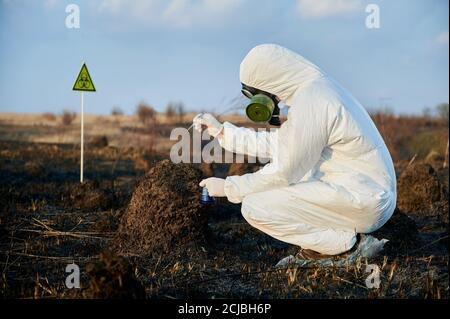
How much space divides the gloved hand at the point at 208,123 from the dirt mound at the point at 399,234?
213 cm

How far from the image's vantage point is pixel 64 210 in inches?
328

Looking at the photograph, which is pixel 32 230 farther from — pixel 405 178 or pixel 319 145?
pixel 405 178

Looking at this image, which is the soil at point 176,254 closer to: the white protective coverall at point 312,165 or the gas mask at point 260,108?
the white protective coverall at point 312,165

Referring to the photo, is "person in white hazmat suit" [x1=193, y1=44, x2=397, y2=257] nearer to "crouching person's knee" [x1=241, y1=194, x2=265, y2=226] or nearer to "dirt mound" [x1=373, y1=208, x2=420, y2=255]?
"crouching person's knee" [x1=241, y1=194, x2=265, y2=226]

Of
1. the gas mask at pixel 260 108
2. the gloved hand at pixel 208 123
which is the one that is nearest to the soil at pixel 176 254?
the gloved hand at pixel 208 123

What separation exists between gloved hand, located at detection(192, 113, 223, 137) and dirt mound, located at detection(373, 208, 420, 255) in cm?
213

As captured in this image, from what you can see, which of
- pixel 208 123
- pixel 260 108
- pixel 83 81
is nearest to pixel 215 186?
pixel 208 123

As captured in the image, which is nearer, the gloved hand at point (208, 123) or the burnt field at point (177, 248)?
the burnt field at point (177, 248)

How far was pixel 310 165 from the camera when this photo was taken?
491 cm

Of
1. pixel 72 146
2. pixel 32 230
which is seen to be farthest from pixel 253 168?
pixel 72 146

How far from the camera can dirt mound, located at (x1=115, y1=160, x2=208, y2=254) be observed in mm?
5910

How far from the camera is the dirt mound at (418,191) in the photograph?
901 cm

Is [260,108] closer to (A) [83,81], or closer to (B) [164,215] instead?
(B) [164,215]

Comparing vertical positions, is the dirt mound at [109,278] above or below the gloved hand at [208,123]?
below
